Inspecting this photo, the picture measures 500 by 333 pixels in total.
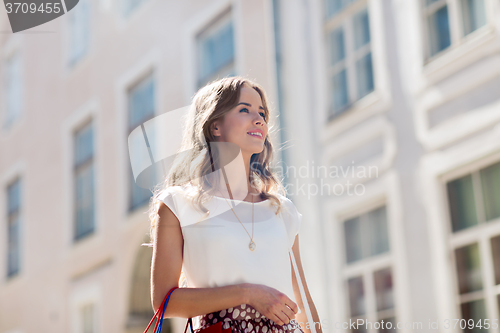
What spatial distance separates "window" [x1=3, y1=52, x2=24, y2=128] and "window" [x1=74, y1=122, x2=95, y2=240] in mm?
653

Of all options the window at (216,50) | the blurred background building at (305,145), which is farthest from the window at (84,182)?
the window at (216,50)

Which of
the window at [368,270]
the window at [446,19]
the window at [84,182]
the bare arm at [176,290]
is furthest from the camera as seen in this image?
the window at [84,182]

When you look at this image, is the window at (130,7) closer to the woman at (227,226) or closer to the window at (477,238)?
the window at (477,238)

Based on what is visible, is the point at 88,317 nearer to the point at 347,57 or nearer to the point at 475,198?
the point at 347,57

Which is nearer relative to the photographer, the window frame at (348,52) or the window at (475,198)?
the window at (475,198)

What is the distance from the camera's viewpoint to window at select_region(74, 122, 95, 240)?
629 centimetres

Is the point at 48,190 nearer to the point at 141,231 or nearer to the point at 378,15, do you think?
the point at 141,231

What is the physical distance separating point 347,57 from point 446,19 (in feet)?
2.91

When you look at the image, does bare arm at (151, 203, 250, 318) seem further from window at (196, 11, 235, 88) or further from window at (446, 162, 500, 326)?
window at (196, 11, 235, 88)

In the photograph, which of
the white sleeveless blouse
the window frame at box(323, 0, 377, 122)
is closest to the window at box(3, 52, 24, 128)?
the window frame at box(323, 0, 377, 122)

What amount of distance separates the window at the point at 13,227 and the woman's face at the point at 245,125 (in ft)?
17.4

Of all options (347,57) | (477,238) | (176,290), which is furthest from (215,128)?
(347,57)

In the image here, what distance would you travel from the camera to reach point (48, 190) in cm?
664

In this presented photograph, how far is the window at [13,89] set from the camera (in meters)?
6.35
